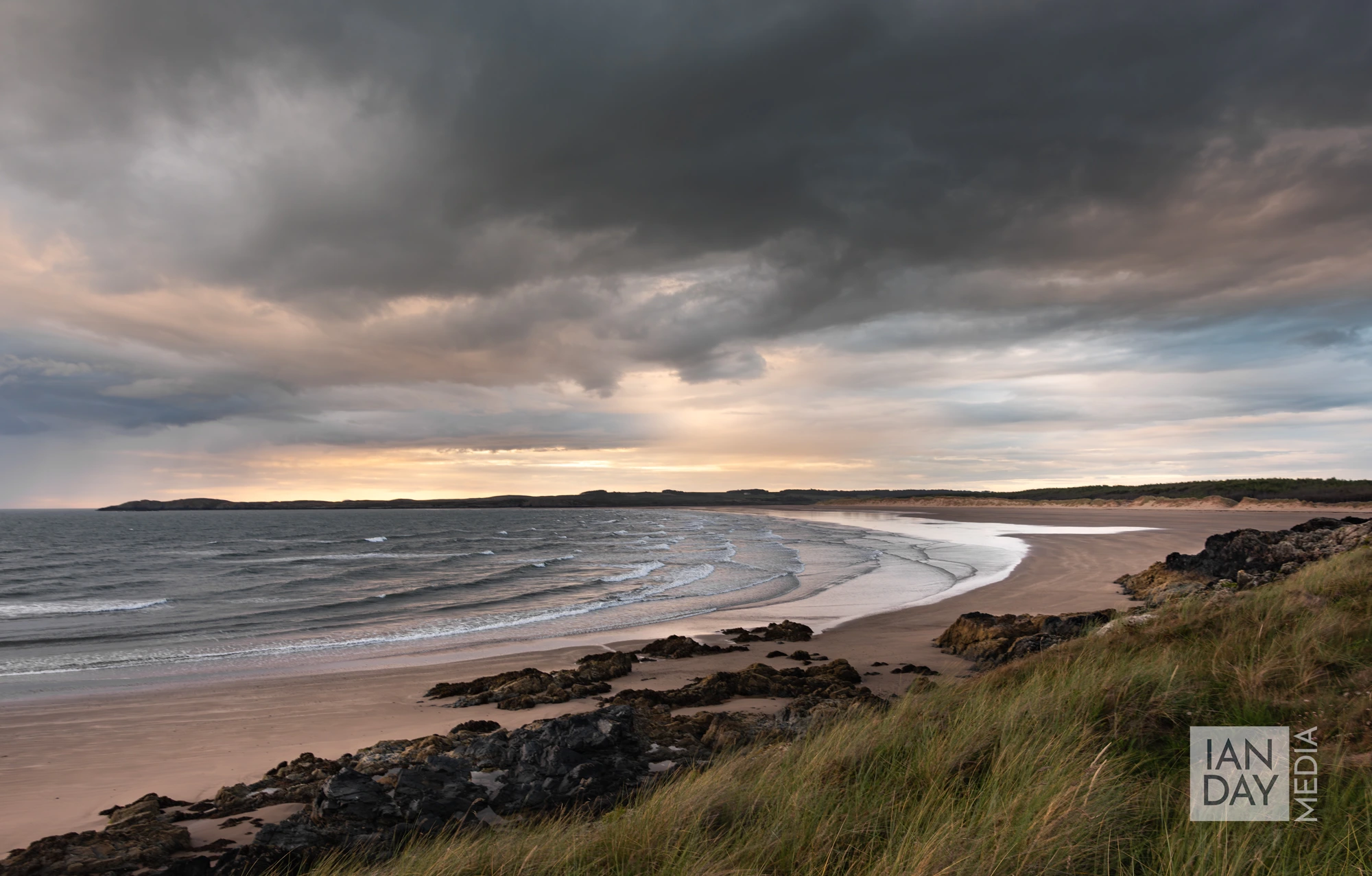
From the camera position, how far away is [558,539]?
68750 mm

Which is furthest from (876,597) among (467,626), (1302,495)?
(1302,495)

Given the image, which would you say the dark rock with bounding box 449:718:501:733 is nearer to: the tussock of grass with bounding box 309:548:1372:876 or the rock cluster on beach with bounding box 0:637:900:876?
the rock cluster on beach with bounding box 0:637:900:876

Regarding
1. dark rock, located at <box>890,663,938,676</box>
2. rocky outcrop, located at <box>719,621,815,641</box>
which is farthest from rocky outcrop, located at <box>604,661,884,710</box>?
rocky outcrop, located at <box>719,621,815,641</box>

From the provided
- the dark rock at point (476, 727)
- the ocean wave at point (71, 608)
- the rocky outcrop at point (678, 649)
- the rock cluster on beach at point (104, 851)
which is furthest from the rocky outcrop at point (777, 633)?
the ocean wave at point (71, 608)

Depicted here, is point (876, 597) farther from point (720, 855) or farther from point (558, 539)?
point (558, 539)

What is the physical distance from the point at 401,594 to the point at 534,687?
1977cm

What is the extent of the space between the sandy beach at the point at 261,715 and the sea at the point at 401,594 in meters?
1.83

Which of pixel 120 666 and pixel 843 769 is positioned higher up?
pixel 843 769

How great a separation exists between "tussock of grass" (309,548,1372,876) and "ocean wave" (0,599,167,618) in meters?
28.8

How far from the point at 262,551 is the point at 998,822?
61267 millimetres

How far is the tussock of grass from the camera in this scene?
3418 mm

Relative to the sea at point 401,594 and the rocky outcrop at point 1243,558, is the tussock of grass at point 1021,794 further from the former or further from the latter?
the sea at point 401,594

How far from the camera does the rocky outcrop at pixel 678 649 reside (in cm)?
1553

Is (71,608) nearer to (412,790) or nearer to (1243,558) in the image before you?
(412,790)
